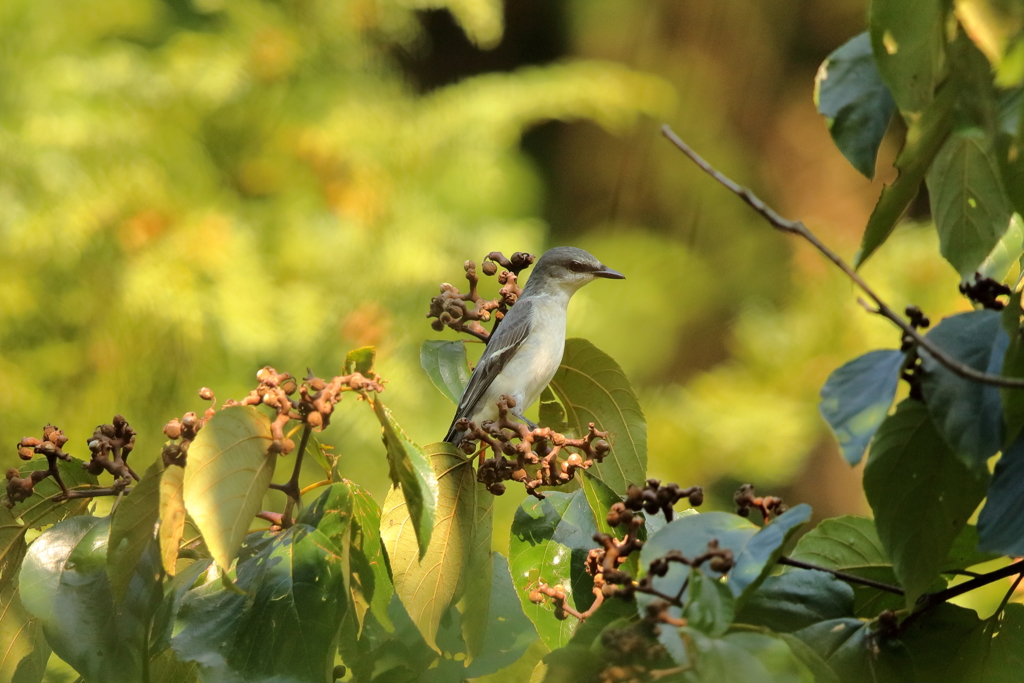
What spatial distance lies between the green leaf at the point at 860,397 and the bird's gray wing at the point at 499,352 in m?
1.03

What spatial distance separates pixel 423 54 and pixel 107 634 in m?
3.92

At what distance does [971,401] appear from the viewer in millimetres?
633

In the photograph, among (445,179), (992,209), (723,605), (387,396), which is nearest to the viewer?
(723,605)

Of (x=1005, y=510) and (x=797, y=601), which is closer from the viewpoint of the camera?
(x=1005, y=510)

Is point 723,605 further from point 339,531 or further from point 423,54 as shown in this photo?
point 423,54

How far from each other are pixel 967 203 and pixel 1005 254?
16 cm

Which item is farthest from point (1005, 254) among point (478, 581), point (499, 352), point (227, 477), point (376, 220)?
point (376, 220)

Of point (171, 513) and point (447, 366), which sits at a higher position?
point (447, 366)

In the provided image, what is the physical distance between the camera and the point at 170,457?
31.0 inches

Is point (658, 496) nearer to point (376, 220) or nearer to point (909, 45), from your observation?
point (909, 45)

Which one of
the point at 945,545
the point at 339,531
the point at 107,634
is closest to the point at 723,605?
the point at 945,545

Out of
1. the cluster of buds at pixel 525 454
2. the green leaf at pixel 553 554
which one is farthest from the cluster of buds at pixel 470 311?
the green leaf at pixel 553 554

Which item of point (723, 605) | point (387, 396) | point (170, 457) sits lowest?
point (723, 605)

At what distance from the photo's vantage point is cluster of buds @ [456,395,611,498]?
38.5 inches
